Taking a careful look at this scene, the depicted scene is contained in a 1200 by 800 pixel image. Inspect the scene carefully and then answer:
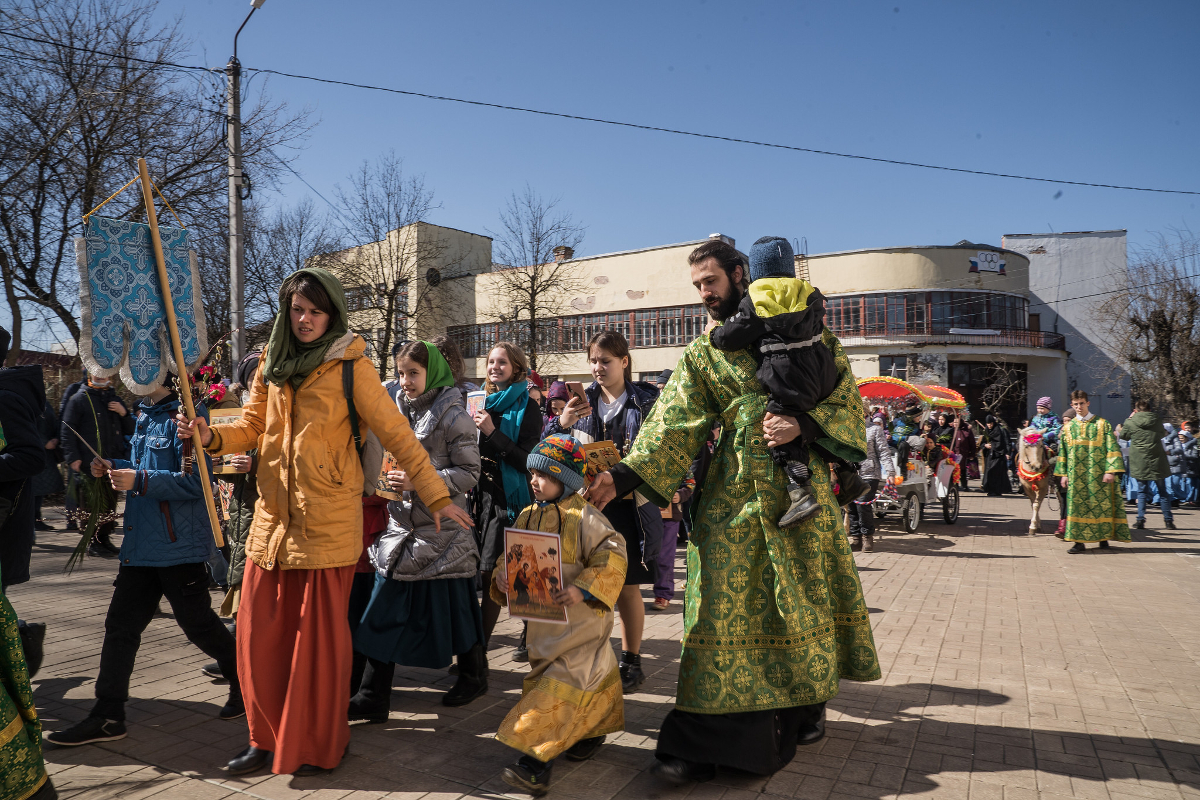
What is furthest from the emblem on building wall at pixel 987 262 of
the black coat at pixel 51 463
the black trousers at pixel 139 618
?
the black trousers at pixel 139 618

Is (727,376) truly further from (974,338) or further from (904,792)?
(974,338)

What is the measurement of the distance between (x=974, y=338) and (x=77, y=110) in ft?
132

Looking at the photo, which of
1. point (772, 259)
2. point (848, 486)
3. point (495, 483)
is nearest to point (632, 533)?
point (495, 483)

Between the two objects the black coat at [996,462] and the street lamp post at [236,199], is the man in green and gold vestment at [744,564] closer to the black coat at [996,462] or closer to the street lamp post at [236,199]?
the street lamp post at [236,199]

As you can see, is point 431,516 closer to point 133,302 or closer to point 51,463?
point 133,302

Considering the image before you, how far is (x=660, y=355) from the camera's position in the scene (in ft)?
135

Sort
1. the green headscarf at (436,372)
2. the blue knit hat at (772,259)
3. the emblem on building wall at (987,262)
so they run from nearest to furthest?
the blue knit hat at (772,259), the green headscarf at (436,372), the emblem on building wall at (987,262)

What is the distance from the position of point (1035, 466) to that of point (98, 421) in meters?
12.6

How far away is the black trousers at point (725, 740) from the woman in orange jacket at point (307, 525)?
126 cm

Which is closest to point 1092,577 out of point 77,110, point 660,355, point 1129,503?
point 1129,503

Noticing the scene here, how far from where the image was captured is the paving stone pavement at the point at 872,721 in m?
3.20

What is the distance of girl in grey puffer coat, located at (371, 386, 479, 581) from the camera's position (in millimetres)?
4047

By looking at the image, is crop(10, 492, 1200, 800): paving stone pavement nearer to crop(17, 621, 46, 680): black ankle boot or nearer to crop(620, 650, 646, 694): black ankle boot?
crop(620, 650, 646, 694): black ankle boot

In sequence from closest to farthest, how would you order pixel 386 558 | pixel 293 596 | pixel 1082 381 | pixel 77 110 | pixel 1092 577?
pixel 293 596
pixel 386 558
pixel 1092 577
pixel 77 110
pixel 1082 381
